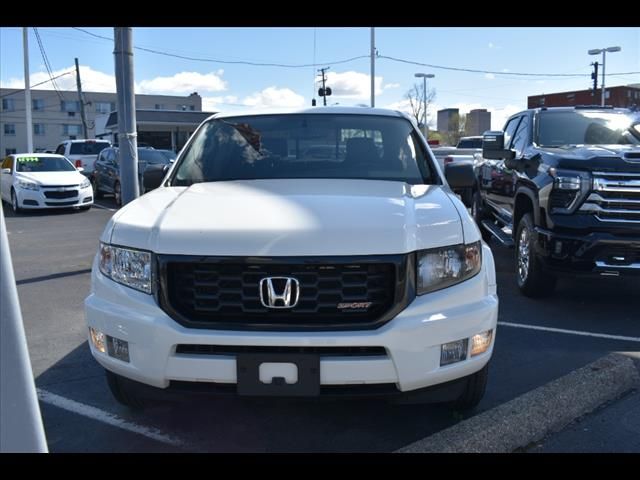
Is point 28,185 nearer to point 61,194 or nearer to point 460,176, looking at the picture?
point 61,194

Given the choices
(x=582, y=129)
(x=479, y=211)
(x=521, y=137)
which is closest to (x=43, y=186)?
(x=479, y=211)

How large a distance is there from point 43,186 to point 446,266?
532 inches

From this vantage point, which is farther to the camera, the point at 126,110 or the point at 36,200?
the point at 36,200

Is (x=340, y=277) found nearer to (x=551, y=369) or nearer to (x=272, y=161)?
(x=272, y=161)

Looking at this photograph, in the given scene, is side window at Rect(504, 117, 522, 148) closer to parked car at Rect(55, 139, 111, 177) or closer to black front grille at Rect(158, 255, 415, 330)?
black front grille at Rect(158, 255, 415, 330)

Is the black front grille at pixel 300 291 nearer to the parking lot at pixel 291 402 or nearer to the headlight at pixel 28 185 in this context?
the parking lot at pixel 291 402

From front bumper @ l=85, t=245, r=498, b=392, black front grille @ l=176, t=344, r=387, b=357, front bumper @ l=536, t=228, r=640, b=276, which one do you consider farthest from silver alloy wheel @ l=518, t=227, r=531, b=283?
black front grille @ l=176, t=344, r=387, b=357

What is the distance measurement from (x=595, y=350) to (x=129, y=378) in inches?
135

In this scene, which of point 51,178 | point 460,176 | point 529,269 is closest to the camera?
point 460,176

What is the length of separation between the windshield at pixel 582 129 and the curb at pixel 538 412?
3276mm

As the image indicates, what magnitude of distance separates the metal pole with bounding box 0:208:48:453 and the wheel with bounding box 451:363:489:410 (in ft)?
6.67

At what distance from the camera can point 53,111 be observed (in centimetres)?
7825

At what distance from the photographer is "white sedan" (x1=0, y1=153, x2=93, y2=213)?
14.4 meters

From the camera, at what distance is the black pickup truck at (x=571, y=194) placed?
205 inches
